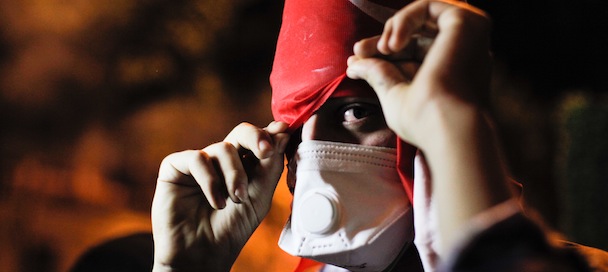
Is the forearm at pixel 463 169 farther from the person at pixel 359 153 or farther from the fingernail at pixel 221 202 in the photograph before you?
the fingernail at pixel 221 202

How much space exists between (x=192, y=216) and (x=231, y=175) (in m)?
0.29

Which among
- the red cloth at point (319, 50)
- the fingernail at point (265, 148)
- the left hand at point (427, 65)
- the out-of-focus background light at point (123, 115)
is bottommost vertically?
the out-of-focus background light at point (123, 115)

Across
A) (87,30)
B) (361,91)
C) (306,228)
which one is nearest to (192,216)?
(306,228)

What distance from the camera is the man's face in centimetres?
167

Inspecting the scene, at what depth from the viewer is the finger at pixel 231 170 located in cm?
166

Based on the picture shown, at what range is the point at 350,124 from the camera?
1.69m

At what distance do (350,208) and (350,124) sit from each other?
Result: 0.80 feet

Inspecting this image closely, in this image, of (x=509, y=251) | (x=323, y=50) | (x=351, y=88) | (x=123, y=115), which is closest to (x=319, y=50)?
(x=323, y=50)

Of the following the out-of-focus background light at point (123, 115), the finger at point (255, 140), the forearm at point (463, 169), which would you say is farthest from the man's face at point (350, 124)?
the out-of-focus background light at point (123, 115)

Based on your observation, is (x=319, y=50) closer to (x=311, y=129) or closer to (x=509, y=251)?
(x=311, y=129)

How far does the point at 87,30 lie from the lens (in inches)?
158

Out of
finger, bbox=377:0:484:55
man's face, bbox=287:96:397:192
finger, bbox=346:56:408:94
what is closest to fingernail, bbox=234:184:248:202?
man's face, bbox=287:96:397:192

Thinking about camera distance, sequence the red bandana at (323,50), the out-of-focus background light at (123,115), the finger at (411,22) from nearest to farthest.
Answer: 1. the finger at (411,22)
2. the red bandana at (323,50)
3. the out-of-focus background light at (123,115)

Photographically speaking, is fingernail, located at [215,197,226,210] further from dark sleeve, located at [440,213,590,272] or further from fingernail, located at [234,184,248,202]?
dark sleeve, located at [440,213,590,272]
